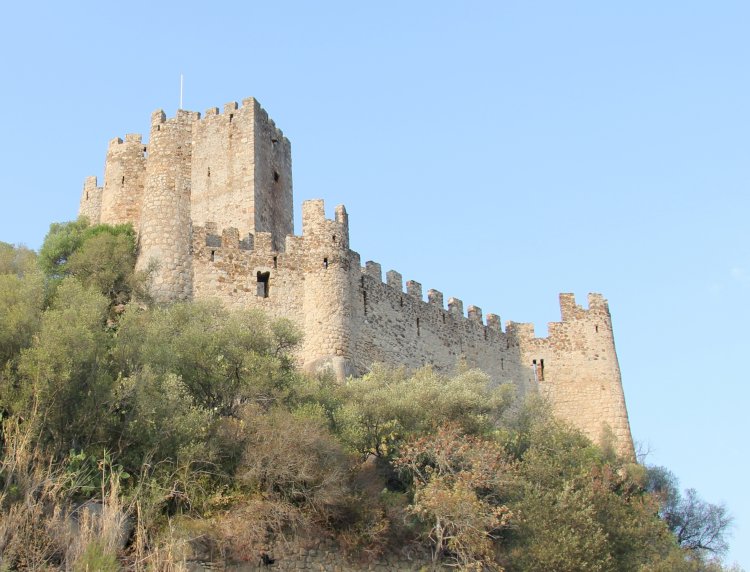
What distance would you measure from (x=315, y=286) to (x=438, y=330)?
710cm

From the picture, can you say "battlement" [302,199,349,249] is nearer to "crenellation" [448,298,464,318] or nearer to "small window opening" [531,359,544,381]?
"crenellation" [448,298,464,318]

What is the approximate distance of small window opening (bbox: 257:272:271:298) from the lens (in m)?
31.4

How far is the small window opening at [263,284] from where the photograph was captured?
3136 centimetres

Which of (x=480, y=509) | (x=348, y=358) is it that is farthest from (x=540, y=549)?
(x=348, y=358)

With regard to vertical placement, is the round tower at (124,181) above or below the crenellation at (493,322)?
above

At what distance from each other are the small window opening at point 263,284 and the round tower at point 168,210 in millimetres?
2020

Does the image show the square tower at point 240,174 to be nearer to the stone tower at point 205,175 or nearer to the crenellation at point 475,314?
the stone tower at point 205,175

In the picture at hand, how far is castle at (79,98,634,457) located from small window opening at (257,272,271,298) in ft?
0.10

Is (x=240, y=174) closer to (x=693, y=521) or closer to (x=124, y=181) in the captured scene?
(x=124, y=181)

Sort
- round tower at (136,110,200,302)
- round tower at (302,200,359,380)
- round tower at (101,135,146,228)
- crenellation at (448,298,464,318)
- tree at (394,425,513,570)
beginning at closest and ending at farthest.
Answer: tree at (394,425,513,570)
round tower at (302,200,359,380)
round tower at (136,110,200,302)
round tower at (101,135,146,228)
crenellation at (448,298,464,318)

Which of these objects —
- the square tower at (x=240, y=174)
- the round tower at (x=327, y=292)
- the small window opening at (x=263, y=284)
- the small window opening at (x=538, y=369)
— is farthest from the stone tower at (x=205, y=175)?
the small window opening at (x=538, y=369)

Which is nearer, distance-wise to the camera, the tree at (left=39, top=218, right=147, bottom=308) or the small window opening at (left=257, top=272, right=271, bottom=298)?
the tree at (left=39, top=218, right=147, bottom=308)

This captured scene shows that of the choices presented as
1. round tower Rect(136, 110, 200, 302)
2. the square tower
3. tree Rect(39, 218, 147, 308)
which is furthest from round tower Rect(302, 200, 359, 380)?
tree Rect(39, 218, 147, 308)

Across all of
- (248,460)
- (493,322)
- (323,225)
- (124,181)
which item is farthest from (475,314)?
(248,460)
